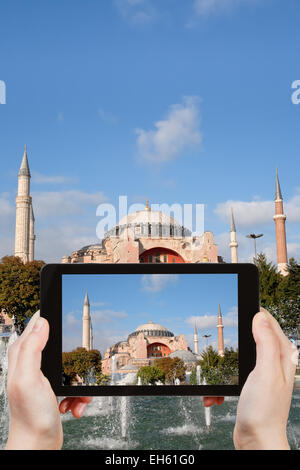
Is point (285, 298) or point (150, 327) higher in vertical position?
point (285, 298)

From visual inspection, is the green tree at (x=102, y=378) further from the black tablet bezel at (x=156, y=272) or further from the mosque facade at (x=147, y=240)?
Result: the mosque facade at (x=147, y=240)

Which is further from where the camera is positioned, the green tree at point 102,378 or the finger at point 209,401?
the finger at point 209,401

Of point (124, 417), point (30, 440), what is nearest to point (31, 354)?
point (30, 440)

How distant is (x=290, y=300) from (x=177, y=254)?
1950 centimetres

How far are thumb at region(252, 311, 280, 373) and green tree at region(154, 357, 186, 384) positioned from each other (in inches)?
12.0

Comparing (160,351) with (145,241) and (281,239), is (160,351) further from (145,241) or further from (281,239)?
(145,241)

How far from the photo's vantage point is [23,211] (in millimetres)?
39469

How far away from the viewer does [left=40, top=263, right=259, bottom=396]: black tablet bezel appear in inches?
65.0

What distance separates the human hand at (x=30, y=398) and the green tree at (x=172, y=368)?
43cm

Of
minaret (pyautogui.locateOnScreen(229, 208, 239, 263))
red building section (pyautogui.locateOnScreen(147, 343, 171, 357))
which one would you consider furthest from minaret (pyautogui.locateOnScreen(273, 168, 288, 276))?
red building section (pyautogui.locateOnScreen(147, 343, 171, 357))

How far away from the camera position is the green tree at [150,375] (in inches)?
67.5

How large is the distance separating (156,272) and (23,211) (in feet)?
129

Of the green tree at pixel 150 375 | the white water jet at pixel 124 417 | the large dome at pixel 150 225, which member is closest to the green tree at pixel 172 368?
the green tree at pixel 150 375
